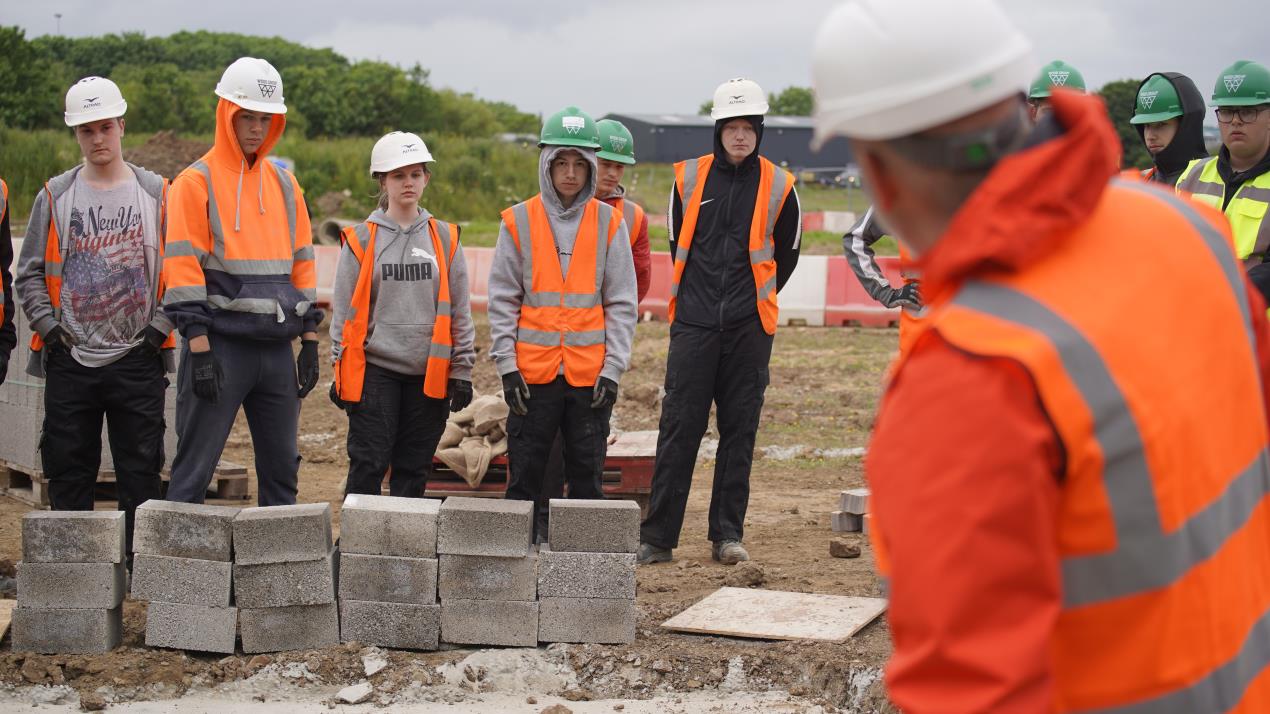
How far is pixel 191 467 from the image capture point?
6113 mm

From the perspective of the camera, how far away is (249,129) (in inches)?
243

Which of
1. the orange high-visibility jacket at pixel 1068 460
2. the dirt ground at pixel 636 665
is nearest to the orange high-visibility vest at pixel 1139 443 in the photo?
the orange high-visibility jacket at pixel 1068 460

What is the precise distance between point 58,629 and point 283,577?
96cm

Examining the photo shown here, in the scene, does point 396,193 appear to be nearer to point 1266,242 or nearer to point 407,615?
point 407,615

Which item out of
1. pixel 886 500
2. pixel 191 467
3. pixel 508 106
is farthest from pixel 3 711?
pixel 508 106

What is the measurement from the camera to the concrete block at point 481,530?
554cm

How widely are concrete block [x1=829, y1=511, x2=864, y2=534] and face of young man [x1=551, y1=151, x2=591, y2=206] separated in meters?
2.59

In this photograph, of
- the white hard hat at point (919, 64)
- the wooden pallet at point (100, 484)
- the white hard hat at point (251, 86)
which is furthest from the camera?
the wooden pallet at point (100, 484)

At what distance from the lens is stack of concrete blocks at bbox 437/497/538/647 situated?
5.56 m

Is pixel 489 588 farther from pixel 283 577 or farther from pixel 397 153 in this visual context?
pixel 397 153

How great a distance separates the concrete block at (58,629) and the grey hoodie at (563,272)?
2.14 metres

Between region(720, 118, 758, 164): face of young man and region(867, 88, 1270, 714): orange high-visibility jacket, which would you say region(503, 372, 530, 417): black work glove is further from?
region(867, 88, 1270, 714): orange high-visibility jacket

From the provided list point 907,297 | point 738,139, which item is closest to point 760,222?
point 738,139

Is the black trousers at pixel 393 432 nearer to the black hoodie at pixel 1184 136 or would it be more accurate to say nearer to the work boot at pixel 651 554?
the work boot at pixel 651 554
